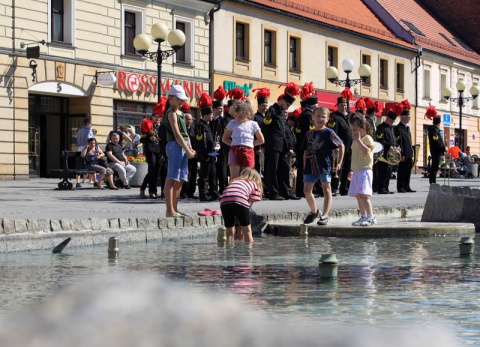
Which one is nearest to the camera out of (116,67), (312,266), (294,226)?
(312,266)

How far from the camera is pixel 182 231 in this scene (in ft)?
38.6

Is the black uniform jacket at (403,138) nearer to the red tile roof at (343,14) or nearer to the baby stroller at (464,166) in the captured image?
the red tile roof at (343,14)

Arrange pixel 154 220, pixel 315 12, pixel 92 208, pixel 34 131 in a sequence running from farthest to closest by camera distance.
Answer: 1. pixel 315 12
2. pixel 34 131
3. pixel 92 208
4. pixel 154 220

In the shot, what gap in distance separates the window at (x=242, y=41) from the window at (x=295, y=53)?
158 inches

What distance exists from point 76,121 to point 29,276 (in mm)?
25829

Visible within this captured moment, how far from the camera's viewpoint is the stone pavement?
9.92m

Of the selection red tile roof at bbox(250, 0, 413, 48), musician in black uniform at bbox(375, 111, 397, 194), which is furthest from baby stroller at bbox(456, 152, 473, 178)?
musician in black uniform at bbox(375, 111, 397, 194)

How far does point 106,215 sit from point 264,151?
6.38m

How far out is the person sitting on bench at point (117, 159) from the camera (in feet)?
75.9

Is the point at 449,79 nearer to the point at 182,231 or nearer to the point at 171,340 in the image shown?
the point at 182,231

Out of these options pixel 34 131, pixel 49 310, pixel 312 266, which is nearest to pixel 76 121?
pixel 34 131

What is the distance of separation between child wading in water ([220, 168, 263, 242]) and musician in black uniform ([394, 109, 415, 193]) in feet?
42.7

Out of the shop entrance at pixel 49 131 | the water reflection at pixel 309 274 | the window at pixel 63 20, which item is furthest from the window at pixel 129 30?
the water reflection at pixel 309 274

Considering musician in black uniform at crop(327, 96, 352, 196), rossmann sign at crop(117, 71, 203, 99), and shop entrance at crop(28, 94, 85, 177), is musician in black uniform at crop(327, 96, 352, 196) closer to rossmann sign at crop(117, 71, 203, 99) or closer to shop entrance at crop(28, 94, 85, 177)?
shop entrance at crop(28, 94, 85, 177)
